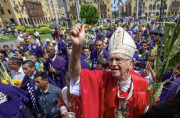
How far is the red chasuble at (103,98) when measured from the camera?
1.34 m

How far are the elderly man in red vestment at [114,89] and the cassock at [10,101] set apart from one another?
167cm

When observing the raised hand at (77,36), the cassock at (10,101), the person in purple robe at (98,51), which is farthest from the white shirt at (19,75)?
the raised hand at (77,36)

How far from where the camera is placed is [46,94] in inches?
98.1

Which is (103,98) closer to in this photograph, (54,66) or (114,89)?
(114,89)

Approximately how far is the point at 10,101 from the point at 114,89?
2.24 metres

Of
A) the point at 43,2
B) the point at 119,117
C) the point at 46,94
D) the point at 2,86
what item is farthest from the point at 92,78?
the point at 43,2

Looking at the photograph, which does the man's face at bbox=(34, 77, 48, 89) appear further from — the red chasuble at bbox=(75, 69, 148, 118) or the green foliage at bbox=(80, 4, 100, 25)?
the green foliage at bbox=(80, 4, 100, 25)

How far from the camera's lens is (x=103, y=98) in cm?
142

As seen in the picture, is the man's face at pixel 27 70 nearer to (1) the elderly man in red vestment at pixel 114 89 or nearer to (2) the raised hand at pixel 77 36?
(1) the elderly man in red vestment at pixel 114 89

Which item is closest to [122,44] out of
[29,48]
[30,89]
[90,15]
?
[90,15]

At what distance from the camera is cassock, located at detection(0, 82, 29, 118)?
2.19m

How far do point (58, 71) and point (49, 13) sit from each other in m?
69.8

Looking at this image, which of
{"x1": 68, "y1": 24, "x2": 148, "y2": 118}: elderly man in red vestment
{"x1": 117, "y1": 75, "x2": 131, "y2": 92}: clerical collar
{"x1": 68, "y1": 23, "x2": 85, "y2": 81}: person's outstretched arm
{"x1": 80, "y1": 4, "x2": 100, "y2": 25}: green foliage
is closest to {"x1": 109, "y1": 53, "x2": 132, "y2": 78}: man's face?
{"x1": 68, "y1": 24, "x2": 148, "y2": 118}: elderly man in red vestment

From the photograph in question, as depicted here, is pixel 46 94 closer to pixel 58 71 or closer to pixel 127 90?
pixel 58 71
